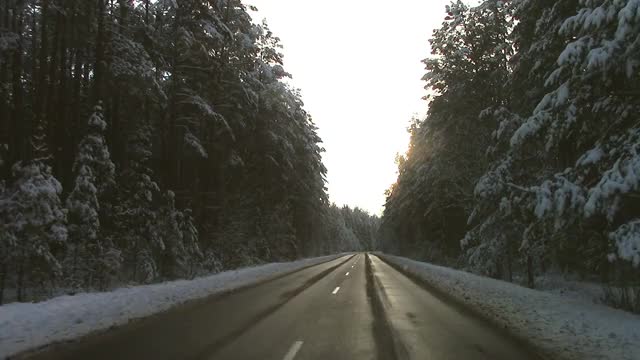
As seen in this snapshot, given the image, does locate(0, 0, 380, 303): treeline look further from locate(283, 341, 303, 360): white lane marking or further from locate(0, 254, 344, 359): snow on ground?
locate(283, 341, 303, 360): white lane marking

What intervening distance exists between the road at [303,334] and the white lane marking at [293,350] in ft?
0.05

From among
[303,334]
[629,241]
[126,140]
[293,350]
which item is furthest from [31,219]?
[629,241]

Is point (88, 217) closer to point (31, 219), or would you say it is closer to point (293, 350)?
point (31, 219)

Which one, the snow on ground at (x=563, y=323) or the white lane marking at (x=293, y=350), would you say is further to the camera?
the snow on ground at (x=563, y=323)

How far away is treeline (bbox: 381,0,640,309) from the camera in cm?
1010

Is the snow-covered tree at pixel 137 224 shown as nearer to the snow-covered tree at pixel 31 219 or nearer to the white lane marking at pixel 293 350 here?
the snow-covered tree at pixel 31 219

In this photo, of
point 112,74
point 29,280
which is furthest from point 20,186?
point 112,74

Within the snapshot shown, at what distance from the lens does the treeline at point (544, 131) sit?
1010 cm

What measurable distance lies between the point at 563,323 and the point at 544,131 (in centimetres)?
477

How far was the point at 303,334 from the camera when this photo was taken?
33.0ft

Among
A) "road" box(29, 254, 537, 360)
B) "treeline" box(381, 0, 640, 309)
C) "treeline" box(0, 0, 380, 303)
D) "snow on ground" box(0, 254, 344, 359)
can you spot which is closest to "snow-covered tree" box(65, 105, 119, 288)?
"treeline" box(0, 0, 380, 303)

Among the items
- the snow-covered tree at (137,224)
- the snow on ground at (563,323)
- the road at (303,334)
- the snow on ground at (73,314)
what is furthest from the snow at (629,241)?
the snow-covered tree at (137,224)

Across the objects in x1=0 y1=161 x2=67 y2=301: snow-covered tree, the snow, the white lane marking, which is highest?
x1=0 y1=161 x2=67 y2=301: snow-covered tree

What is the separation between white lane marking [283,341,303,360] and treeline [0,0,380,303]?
8.81 m
